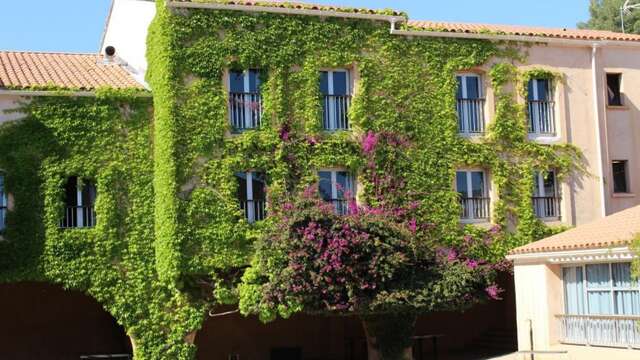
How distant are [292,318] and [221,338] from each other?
286cm

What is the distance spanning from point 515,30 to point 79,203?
16.9m

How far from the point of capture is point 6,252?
27078 mm

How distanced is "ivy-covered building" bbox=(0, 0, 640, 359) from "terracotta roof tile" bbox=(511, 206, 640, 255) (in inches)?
137

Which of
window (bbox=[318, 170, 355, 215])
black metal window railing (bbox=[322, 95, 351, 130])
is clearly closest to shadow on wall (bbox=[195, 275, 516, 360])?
window (bbox=[318, 170, 355, 215])

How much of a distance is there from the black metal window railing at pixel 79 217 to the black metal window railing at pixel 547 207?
49.6ft

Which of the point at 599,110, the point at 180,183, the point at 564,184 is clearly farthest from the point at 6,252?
the point at 599,110

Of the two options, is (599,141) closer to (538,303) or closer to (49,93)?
(538,303)

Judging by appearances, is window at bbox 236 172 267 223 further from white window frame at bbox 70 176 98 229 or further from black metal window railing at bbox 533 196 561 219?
black metal window railing at bbox 533 196 561 219

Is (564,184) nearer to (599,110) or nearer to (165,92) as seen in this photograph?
(599,110)

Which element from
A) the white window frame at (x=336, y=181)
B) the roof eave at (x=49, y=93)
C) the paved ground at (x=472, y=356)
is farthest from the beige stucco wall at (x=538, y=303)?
the roof eave at (x=49, y=93)

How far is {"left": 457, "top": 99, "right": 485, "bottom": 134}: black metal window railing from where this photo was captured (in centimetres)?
3122

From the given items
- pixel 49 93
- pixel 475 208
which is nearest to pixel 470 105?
pixel 475 208

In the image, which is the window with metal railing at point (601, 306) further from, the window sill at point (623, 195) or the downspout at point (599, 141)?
the window sill at point (623, 195)

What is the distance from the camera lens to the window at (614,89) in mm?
33594
